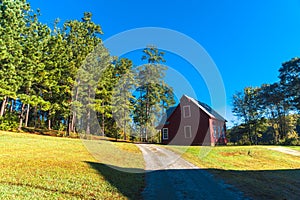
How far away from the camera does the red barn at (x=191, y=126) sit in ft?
93.2

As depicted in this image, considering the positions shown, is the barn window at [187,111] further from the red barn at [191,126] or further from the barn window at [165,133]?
the barn window at [165,133]

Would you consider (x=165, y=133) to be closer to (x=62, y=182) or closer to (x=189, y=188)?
(x=189, y=188)

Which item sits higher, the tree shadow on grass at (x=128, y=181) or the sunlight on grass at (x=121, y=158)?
the sunlight on grass at (x=121, y=158)

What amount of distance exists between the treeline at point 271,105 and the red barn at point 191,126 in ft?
35.9

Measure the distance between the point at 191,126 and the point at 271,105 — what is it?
2382 centimetres

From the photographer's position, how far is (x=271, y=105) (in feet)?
141

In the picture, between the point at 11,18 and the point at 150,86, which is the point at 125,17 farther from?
the point at 150,86

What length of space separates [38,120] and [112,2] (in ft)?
106

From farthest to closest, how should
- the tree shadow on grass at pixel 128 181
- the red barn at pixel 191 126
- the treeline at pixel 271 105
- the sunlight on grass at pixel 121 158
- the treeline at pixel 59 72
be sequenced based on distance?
the treeline at pixel 271 105
the red barn at pixel 191 126
the treeline at pixel 59 72
the sunlight on grass at pixel 121 158
the tree shadow on grass at pixel 128 181

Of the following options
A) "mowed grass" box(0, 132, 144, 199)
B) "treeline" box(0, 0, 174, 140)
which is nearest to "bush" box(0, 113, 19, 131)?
"treeline" box(0, 0, 174, 140)

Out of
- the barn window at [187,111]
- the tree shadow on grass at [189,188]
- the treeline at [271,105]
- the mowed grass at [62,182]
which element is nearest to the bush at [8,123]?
the mowed grass at [62,182]

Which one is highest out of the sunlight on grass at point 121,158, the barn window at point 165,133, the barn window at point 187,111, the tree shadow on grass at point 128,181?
the barn window at point 187,111

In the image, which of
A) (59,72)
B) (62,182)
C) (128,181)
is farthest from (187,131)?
(62,182)

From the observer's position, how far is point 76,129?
32812 mm
